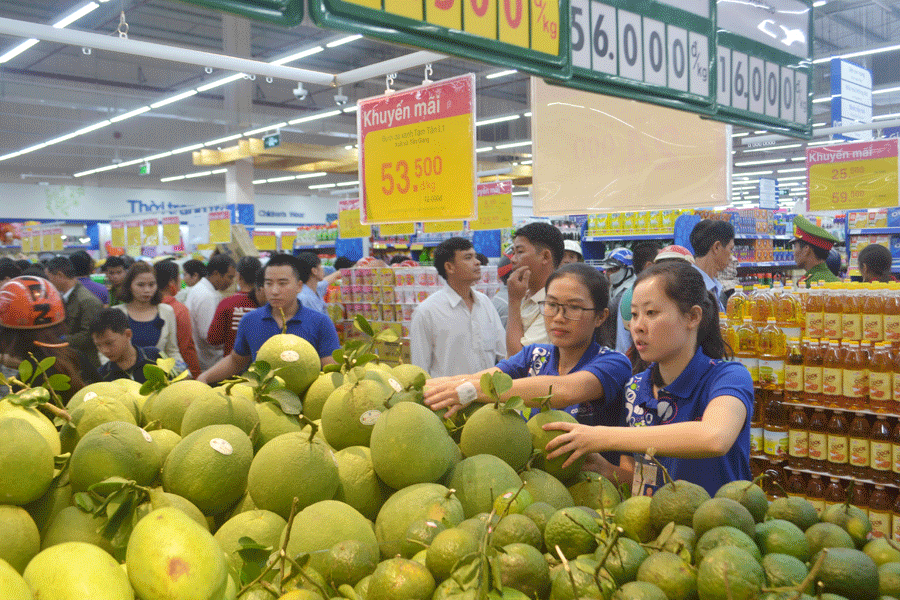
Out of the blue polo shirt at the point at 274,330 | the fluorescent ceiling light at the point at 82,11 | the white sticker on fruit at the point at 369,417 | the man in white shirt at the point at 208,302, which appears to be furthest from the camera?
the fluorescent ceiling light at the point at 82,11

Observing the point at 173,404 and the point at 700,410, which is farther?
the point at 700,410

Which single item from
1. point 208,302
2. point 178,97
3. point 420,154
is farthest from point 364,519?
point 178,97

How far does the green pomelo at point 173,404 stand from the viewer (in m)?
1.67

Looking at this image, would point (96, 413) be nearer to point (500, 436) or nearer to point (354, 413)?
point (354, 413)

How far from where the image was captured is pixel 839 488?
4023mm

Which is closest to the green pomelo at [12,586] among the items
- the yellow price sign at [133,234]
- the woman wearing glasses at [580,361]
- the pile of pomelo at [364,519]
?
the pile of pomelo at [364,519]

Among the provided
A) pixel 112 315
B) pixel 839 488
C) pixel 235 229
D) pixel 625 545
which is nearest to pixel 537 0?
pixel 625 545

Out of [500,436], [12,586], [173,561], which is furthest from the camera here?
[500,436]

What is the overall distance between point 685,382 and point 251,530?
4.15 ft

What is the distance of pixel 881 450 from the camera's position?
12.6 ft

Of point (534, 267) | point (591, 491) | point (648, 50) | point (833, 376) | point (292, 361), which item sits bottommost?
point (833, 376)

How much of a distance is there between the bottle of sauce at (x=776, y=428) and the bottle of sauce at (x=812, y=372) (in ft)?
0.55

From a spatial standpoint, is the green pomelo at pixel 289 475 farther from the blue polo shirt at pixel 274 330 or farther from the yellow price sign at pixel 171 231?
the yellow price sign at pixel 171 231

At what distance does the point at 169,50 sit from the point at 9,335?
96.3 inches
